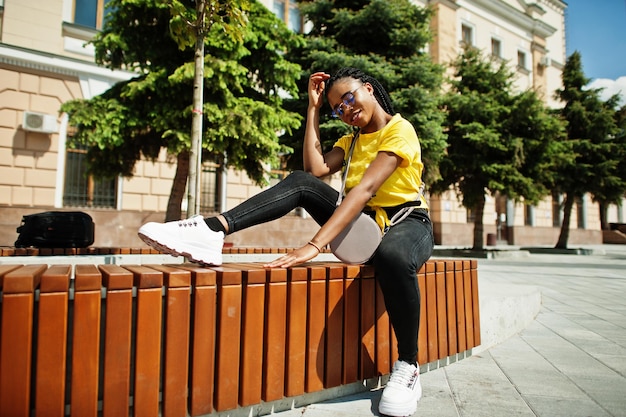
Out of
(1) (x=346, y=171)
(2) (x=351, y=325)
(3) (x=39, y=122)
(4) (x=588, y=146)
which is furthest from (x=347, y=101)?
(4) (x=588, y=146)

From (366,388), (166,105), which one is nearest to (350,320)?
(366,388)

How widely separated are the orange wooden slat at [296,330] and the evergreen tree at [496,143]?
11.5 meters

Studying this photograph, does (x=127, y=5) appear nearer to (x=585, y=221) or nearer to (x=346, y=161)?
(x=346, y=161)

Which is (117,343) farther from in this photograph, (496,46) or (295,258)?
(496,46)

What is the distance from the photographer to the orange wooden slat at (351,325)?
2025 mm

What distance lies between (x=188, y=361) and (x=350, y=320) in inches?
30.8

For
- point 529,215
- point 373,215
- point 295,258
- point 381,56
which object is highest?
point 381,56

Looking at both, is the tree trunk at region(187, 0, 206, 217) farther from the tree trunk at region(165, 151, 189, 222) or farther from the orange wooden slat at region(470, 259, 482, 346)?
the orange wooden slat at region(470, 259, 482, 346)

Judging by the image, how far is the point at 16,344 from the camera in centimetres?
130

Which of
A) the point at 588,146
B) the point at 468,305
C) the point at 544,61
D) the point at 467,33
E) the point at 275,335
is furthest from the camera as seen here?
the point at 544,61

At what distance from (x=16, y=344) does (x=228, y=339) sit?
27.2 inches

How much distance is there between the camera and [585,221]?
2761 cm

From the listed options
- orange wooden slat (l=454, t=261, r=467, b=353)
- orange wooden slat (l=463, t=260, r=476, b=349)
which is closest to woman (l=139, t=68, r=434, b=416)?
orange wooden slat (l=454, t=261, r=467, b=353)

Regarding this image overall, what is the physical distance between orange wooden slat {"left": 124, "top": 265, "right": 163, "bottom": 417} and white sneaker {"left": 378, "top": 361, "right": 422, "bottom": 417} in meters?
0.92
